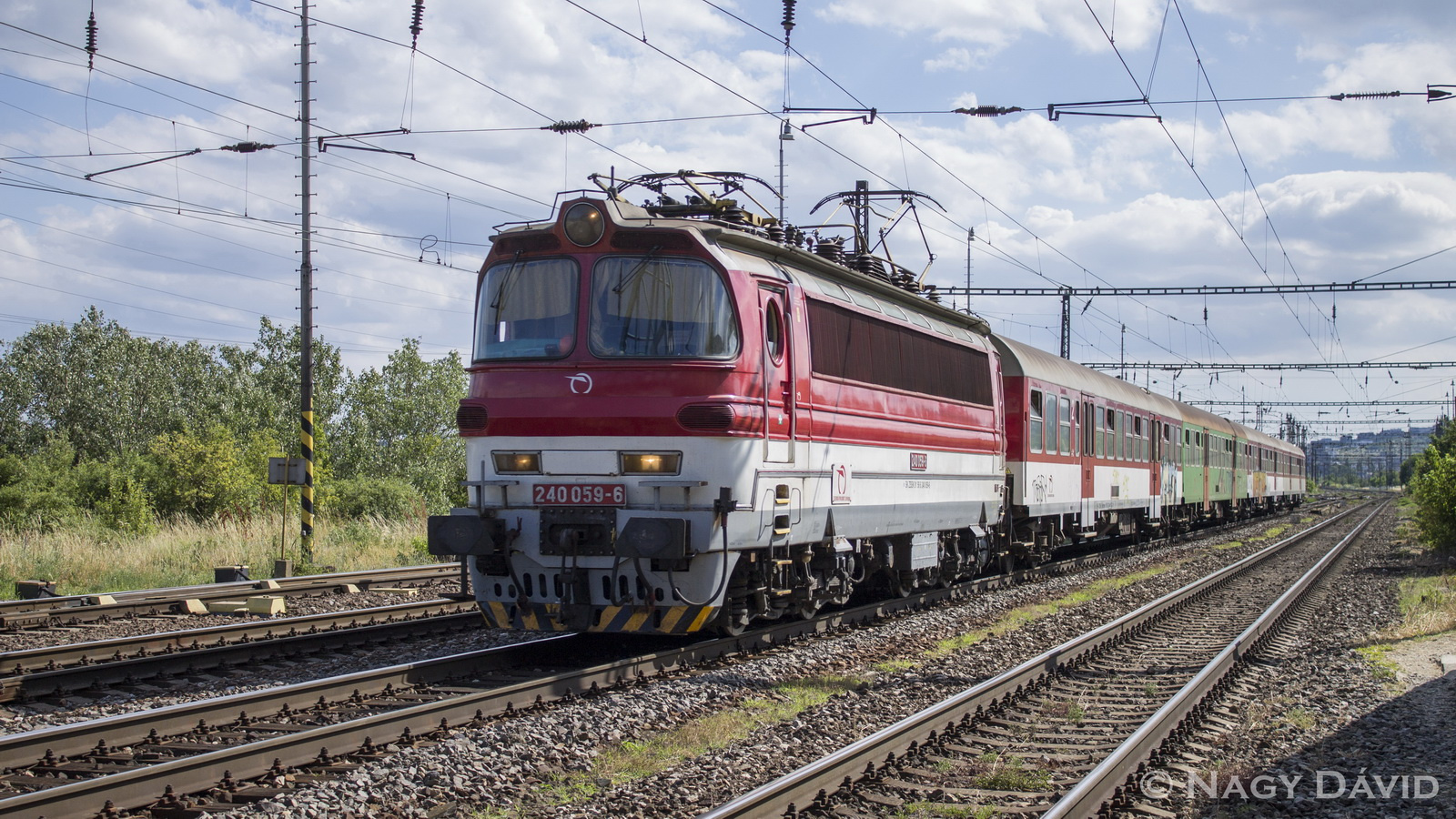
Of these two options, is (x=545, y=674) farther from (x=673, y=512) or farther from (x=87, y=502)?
(x=87, y=502)

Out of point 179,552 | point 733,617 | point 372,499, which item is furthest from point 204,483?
point 733,617

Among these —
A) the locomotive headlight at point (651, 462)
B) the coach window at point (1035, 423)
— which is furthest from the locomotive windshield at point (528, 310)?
the coach window at point (1035, 423)

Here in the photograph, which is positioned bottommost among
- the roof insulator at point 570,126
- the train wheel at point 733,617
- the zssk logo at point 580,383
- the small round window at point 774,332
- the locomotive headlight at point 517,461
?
the train wheel at point 733,617

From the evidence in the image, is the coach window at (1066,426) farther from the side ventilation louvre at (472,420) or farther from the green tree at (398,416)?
the green tree at (398,416)

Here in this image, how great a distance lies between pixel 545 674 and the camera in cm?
941

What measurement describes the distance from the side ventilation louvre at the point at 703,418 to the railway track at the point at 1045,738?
2.80 meters

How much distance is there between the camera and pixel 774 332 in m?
10.5

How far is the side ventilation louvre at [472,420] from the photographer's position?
10055 millimetres

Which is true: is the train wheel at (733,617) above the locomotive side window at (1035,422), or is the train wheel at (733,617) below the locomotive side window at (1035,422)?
below

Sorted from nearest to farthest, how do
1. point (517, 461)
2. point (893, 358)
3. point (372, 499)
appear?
point (517, 461), point (893, 358), point (372, 499)

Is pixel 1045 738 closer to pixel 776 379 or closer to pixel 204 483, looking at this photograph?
pixel 776 379

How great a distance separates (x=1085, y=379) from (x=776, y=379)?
1502 centimetres

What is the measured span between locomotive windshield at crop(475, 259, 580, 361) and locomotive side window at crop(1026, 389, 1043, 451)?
11.0 metres

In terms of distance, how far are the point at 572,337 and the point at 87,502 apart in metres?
27.5
